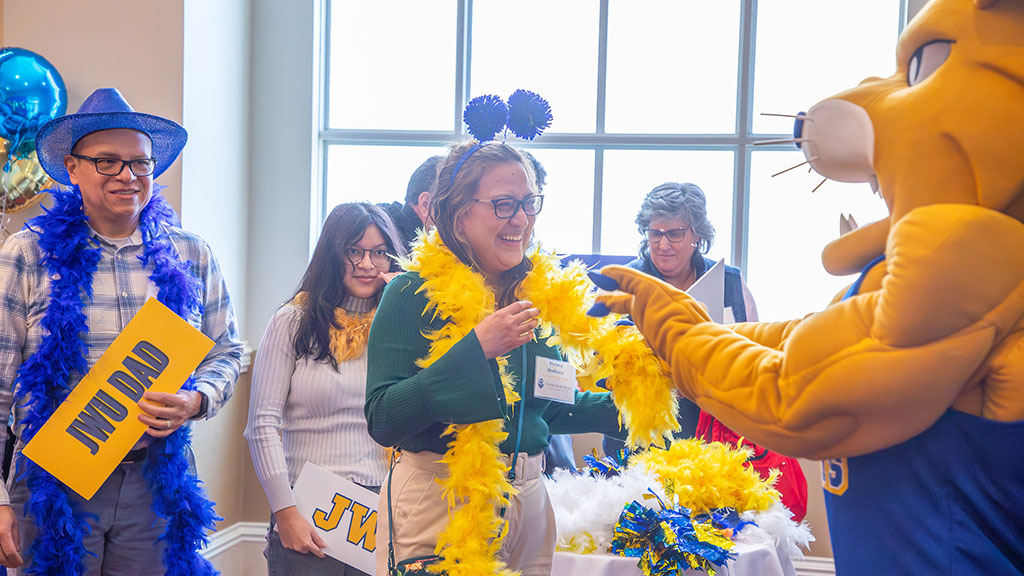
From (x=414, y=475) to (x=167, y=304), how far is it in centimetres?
106

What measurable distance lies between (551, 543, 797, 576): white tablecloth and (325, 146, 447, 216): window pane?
2.72m

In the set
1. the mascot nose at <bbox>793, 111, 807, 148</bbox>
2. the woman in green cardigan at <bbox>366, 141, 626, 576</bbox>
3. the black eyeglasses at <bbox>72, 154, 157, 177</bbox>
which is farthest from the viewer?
the black eyeglasses at <bbox>72, 154, 157, 177</bbox>

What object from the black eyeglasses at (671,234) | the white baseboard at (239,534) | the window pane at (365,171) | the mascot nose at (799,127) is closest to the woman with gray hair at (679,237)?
the black eyeglasses at (671,234)

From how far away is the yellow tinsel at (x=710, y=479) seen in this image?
200 cm

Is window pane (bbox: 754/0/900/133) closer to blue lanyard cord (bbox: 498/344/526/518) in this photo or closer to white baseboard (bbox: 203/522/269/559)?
blue lanyard cord (bbox: 498/344/526/518)

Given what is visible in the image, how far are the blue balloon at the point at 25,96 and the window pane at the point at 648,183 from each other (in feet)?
8.57

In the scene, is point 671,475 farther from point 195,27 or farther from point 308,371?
point 195,27

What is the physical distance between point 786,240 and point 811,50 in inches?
39.5

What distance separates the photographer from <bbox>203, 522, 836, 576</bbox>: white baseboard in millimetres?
3629

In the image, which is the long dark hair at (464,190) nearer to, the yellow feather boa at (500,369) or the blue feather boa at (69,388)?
the yellow feather boa at (500,369)

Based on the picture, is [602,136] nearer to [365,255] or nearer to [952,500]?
[365,255]

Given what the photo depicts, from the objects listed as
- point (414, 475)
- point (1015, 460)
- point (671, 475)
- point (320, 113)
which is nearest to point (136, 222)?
point (414, 475)

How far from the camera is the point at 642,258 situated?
10.4ft

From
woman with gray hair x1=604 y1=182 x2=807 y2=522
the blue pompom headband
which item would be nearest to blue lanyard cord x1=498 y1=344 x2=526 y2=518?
the blue pompom headband
